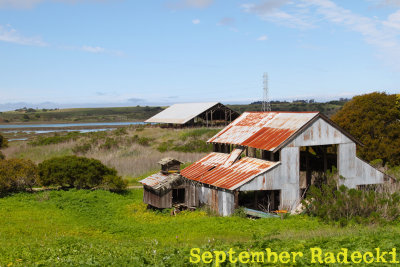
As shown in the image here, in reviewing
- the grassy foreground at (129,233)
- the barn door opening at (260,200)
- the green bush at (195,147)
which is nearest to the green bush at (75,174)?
the grassy foreground at (129,233)

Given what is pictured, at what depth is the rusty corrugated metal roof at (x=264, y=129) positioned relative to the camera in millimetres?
23250

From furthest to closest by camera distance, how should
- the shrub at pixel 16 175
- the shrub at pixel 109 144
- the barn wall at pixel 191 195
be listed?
the shrub at pixel 109 144 < the shrub at pixel 16 175 < the barn wall at pixel 191 195

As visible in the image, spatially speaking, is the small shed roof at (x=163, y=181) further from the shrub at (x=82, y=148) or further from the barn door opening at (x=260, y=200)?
the shrub at (x=82, y=148)

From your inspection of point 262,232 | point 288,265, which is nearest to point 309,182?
point 262,232

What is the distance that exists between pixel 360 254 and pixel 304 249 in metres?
1.53

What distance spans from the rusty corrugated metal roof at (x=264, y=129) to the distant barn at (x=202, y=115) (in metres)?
36.1

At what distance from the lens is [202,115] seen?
70.8 m

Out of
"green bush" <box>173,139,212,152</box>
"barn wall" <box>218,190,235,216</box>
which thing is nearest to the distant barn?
"green bush" <box>173,139,212,152</box>

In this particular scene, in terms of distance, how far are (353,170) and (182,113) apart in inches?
2043

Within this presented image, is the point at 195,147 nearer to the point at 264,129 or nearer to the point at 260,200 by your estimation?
the point at 260,200

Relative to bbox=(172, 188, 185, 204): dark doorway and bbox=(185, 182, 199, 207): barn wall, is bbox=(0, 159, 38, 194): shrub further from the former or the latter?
bbox=(185, 182, 199, 207): barn wall

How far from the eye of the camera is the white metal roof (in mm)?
68637


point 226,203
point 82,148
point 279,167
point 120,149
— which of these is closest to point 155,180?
point 226,203

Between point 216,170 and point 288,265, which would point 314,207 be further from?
point 288,265
